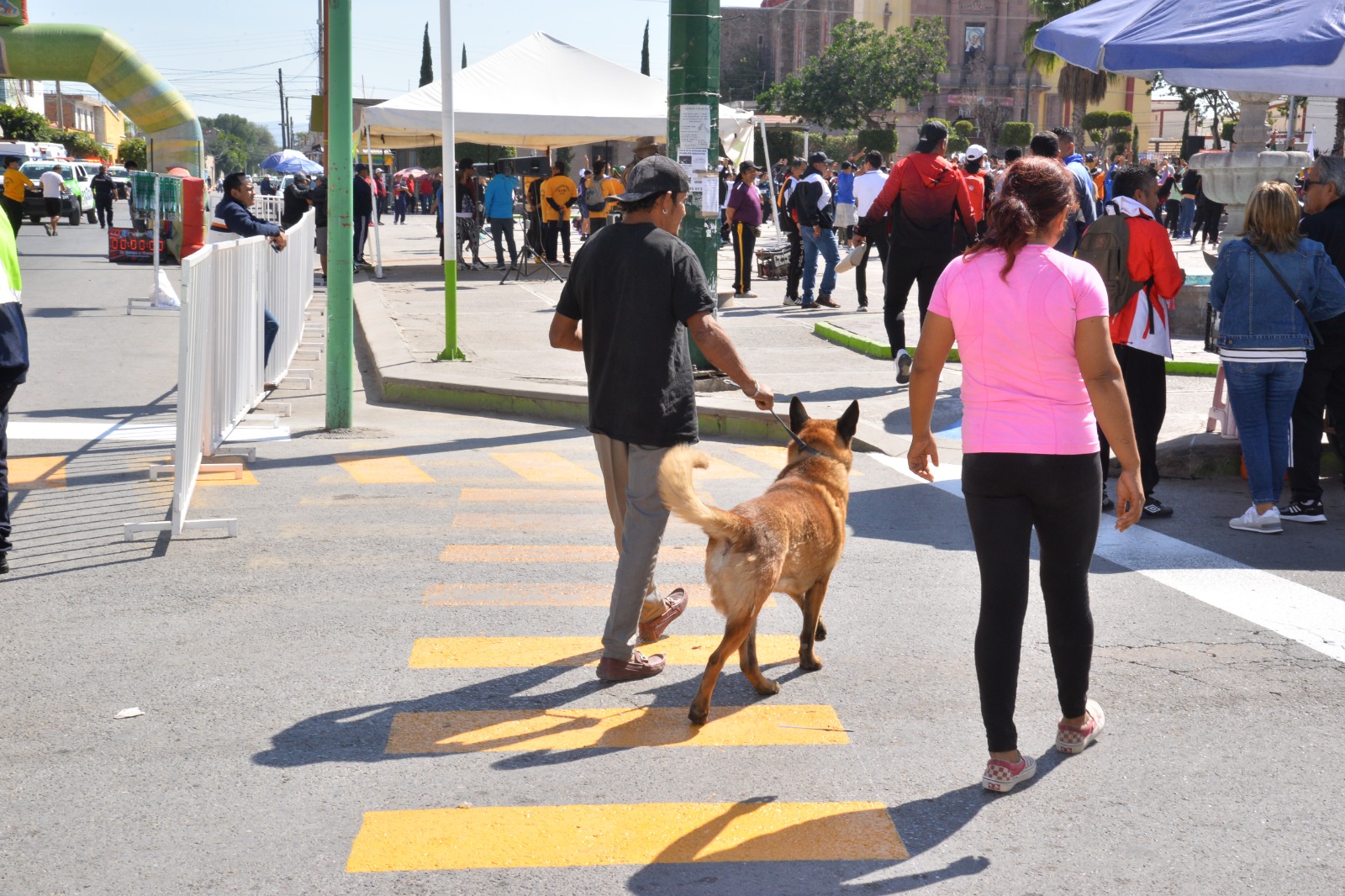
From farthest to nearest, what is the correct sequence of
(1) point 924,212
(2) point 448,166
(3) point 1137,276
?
(2) point 448,166, (1) point 924,212, (3) point 1137,276

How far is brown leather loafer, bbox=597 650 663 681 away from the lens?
4.86 meters

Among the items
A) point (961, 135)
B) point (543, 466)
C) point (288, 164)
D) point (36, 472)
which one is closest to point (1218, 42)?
point (543, 466)

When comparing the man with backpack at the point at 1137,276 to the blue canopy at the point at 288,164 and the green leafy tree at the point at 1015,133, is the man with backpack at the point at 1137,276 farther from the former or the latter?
the green leafy tree at the point at 1015,133

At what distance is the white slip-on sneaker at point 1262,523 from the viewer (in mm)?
7180

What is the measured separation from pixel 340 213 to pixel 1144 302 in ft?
18.2

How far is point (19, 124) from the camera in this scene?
73.7 m

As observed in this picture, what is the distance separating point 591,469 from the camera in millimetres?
8773

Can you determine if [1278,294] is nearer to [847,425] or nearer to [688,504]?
[847,425]

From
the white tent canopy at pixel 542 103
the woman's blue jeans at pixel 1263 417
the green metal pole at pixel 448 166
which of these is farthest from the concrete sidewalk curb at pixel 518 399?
the white tent canopy at pixel 542 103

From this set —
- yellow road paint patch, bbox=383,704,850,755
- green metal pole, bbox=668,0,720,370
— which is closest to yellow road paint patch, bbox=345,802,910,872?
yellow road paint patch, bbox=383,704,850,755

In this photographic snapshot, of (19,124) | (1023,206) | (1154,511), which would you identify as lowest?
(1154,511)

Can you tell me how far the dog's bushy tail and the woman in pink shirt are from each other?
725mm

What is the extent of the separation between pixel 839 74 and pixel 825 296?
209ft

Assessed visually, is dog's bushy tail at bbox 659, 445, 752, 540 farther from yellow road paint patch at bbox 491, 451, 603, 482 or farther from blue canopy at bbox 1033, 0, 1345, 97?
blue canopy at bbox 1033, 0, 1345, 97
